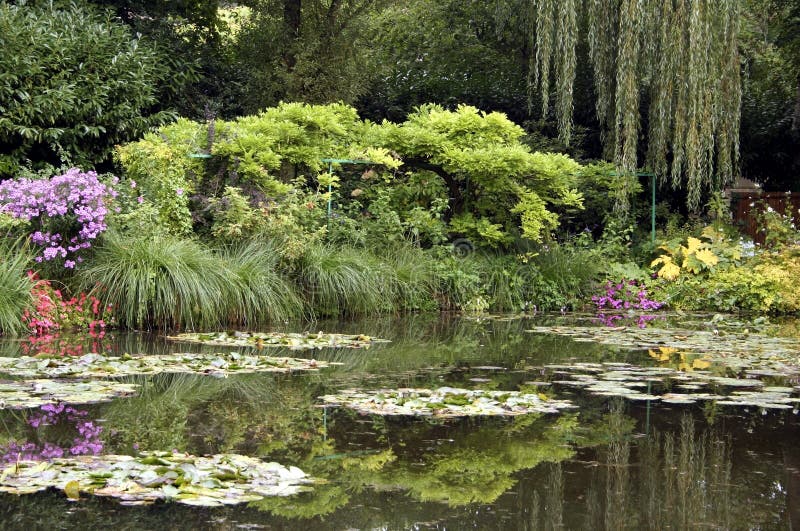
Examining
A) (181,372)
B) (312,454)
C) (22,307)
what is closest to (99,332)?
(22,307)

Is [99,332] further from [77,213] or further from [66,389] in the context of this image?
[66,389]

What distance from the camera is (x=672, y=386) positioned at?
5.99 meters

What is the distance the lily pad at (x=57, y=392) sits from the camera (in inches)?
193

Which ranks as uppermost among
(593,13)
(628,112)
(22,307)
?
(593,13)

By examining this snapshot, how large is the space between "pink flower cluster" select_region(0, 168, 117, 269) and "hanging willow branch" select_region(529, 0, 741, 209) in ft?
19.5

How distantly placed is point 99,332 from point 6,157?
4043 millimetres

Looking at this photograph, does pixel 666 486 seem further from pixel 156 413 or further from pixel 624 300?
pixel 624 300

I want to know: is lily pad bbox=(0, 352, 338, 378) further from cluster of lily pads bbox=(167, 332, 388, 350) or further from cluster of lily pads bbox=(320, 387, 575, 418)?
cluster of lily pads bbox=(320, 387, 575, 418)

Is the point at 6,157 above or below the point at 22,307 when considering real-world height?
above

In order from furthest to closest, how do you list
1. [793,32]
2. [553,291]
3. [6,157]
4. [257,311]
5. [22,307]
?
[793,32] < [553,291] < [6,157] < [257,311] < [22,307]

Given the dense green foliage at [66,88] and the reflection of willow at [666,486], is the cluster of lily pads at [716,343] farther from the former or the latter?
the dense green foliage at [66,88]

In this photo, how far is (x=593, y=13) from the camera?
503 inches

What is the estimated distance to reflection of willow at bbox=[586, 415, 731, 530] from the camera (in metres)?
3.21

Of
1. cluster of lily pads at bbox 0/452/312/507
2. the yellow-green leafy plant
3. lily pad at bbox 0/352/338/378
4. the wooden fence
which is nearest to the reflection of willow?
cluster of lily pads at bbox 0/452/312/507
